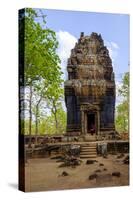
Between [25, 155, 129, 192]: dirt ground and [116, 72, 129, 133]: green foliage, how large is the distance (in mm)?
462

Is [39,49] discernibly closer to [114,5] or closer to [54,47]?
[54,47]

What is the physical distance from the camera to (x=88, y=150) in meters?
10.3

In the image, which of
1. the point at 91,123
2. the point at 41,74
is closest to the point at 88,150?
the point at 91,123

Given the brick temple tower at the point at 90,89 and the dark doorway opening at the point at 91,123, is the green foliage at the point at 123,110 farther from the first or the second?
the dark doorway opening at the point at 91,123

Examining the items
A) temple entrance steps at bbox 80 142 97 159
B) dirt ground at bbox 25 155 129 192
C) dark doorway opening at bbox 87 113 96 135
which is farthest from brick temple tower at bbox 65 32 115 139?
dirt ground at bbox 25 155 129 192

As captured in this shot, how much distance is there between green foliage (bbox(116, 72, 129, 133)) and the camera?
10.5 metres

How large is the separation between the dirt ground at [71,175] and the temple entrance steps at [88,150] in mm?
77

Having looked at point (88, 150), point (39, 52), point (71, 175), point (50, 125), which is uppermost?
point (39, 52)

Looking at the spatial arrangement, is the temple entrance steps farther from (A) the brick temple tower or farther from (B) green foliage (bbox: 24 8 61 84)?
(B) green foliage (bbox: 24 8 61 84)

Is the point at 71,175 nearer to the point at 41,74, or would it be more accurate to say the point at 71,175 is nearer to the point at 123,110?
the point at 123,110

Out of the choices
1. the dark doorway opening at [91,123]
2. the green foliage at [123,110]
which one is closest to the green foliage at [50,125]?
the dark doorway opening at [91,123]

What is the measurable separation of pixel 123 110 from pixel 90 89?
65 cm

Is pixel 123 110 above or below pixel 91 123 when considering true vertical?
above

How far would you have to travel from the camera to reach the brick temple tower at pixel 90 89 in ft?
33.4
